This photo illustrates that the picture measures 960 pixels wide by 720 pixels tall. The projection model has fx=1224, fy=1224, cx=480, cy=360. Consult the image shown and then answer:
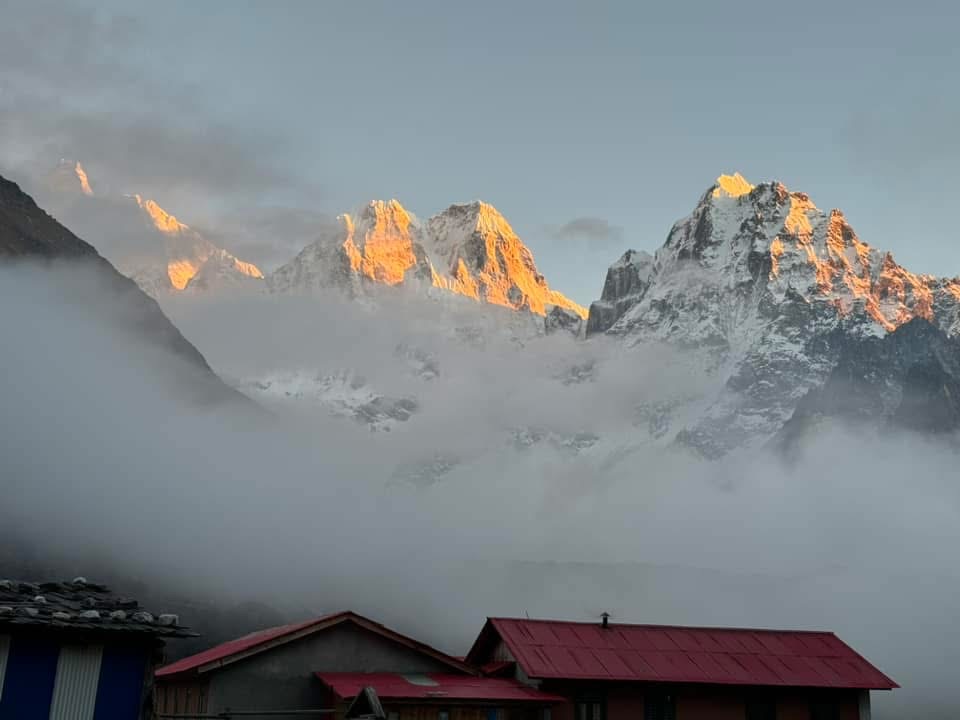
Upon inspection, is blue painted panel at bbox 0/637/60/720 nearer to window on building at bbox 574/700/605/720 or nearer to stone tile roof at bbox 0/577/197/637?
stone tile roof at bbox 0/577/197/637

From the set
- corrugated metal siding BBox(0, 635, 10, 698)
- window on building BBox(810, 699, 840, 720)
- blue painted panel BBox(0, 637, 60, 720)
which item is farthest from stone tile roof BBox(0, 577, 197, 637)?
window on building BBox(810, 699, 840, 720)

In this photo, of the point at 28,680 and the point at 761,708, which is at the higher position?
the point at 761,708

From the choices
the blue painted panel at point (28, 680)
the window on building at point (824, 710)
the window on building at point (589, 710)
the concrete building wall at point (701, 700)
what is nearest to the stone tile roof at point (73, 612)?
the blue painted panel at point (28, 680)

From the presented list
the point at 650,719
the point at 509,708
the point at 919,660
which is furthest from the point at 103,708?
the point at 919,660

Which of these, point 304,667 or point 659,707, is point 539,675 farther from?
point 304,667

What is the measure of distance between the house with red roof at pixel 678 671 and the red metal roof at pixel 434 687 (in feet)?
3.49

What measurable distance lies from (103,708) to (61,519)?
455 ft

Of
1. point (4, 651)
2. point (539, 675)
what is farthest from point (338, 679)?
point (4, 651)

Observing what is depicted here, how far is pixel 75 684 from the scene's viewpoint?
90.0 ft

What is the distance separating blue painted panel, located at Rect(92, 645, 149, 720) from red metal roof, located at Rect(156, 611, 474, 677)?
1367cm

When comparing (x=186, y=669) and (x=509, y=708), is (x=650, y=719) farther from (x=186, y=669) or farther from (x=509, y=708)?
(x=186, y=669)

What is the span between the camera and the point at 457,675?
4653cm

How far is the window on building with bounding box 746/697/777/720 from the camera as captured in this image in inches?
1848

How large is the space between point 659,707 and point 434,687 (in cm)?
897
